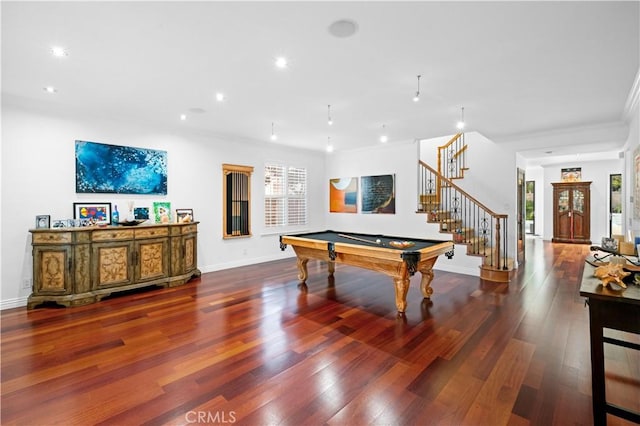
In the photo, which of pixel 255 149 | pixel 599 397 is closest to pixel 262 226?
pixel 255 149

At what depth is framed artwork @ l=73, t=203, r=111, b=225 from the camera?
4555mm

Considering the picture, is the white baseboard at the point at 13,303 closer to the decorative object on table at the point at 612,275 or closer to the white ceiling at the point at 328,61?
the white ceiling at the point at 328,61

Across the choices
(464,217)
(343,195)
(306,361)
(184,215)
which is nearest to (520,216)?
(464,217)

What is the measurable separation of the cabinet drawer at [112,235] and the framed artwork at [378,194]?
16.7 ft

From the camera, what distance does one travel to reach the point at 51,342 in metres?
3.02

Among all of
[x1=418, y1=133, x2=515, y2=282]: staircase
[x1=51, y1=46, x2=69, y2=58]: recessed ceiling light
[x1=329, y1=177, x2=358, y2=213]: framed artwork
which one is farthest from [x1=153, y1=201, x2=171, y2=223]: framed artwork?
[x1=418, y1=133, x2=515, y2=282]: staircase

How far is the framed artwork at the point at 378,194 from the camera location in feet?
23.7

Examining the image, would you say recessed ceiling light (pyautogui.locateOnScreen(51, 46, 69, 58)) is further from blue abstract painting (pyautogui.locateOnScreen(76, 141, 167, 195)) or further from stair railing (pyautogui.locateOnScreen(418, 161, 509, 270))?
stair railing (pyautogui.locateOnScreen(418, 161, 509, 270))

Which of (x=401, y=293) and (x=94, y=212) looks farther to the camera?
(x=94, y=212)

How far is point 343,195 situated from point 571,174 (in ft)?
25.8

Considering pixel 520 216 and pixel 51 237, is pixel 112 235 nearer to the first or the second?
pixel 51 237

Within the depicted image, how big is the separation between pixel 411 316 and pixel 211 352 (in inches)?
88.9

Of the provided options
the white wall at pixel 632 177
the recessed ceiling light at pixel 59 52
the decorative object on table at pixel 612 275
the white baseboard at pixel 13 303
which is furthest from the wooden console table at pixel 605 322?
the white baseboard at pixel 13 303

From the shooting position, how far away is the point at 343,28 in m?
2.44
